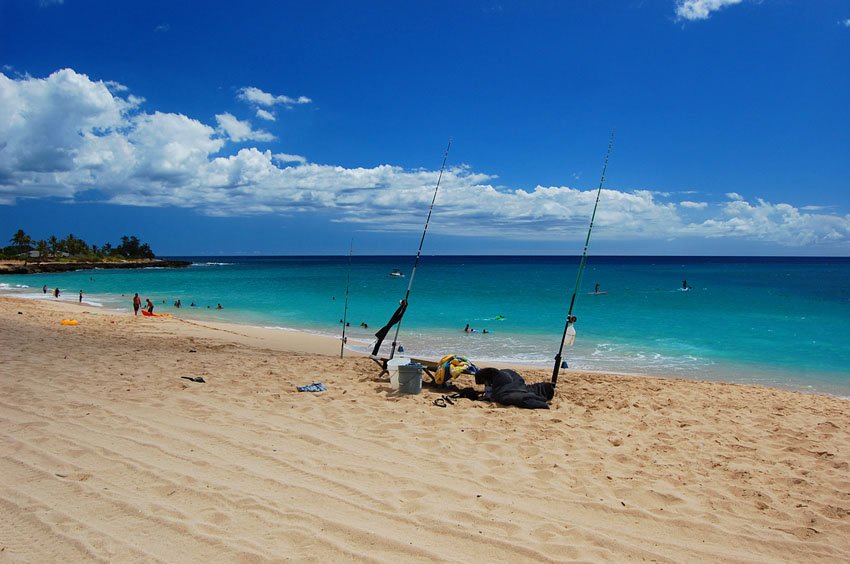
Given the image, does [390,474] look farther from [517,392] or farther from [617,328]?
[617,328]

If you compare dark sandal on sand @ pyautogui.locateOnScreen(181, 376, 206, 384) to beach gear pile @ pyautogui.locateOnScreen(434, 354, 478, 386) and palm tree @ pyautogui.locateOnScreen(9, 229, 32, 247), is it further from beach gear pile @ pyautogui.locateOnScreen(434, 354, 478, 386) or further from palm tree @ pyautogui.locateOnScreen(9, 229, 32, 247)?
palm tree @ pyautogui.locateOnScreen(9, 229, 32, 247)

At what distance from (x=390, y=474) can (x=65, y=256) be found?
106445 mm

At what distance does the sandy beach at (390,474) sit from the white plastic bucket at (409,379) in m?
0.31

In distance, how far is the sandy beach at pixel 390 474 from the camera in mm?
3859

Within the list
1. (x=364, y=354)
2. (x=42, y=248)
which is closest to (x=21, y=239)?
(x=42, y=248)

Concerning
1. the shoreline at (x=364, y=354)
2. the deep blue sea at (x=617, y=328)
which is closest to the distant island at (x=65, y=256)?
the deep blue sea at (x=617, y=328)

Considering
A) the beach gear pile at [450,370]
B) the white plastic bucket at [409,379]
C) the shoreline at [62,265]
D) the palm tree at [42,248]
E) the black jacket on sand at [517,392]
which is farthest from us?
the palm tree at [42,248]

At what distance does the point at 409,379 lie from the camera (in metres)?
8.79

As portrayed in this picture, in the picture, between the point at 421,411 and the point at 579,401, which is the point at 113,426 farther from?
the point at 579,401

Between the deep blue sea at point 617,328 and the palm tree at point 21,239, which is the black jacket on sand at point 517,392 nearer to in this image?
the deep blue sea at point 617,328

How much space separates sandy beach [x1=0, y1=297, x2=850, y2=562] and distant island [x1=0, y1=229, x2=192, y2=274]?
75.3 metres

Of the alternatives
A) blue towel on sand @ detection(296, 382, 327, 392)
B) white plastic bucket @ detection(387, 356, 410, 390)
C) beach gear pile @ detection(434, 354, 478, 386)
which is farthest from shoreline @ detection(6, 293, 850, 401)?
blue towel on sand @ detection(296, 382, 327, 392)

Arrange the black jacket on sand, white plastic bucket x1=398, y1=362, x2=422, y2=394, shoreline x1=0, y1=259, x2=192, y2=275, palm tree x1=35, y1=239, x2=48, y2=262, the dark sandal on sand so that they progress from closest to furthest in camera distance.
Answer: the black jacket on sand < the dark sandal on sand < white plastic bucket x1=398, y1=362, x2=422, y2=394 < shoreline x1=0, y1=259, x2=192, y2=275 < palm tree x1=35, y1=239, x2=48, y2=262

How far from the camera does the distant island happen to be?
70.1 meters
